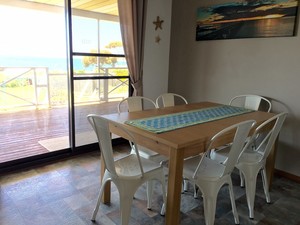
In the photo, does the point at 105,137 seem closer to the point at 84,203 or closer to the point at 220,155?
the point at 84,203

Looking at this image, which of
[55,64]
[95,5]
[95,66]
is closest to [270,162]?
[95,66]

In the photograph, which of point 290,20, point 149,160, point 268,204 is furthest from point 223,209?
point 290,20

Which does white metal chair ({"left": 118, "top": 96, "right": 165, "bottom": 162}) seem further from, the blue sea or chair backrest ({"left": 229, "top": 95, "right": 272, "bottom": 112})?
chair backrest ({"left": 229, "top": 95, "right": 272, "bottom": 112})

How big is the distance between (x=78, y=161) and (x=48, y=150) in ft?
1.80

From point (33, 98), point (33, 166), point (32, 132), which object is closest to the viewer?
point (33, 166)

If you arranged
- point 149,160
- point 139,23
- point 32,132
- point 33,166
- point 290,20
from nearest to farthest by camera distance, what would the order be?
point 149,160
point 290,20
point 33,166
point 139,23
point 32,132

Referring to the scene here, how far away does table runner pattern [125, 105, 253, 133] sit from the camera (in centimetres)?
189

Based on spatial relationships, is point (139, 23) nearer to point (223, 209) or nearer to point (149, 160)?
point (149, 160)

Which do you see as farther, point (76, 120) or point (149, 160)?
point (76, 120)

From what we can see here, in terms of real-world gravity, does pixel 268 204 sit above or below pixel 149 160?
below

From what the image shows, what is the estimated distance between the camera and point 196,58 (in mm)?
3637

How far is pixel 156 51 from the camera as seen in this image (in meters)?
3.82

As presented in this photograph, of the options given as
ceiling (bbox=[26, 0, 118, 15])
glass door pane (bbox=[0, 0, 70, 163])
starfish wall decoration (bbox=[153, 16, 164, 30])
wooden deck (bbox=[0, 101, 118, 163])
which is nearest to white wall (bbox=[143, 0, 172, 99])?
starfish wall decoration (bbox=[153, 16, 164, 30])

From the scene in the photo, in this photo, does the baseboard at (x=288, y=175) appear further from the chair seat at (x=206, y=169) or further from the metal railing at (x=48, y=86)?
the metal railing at (x=48, y=86)
